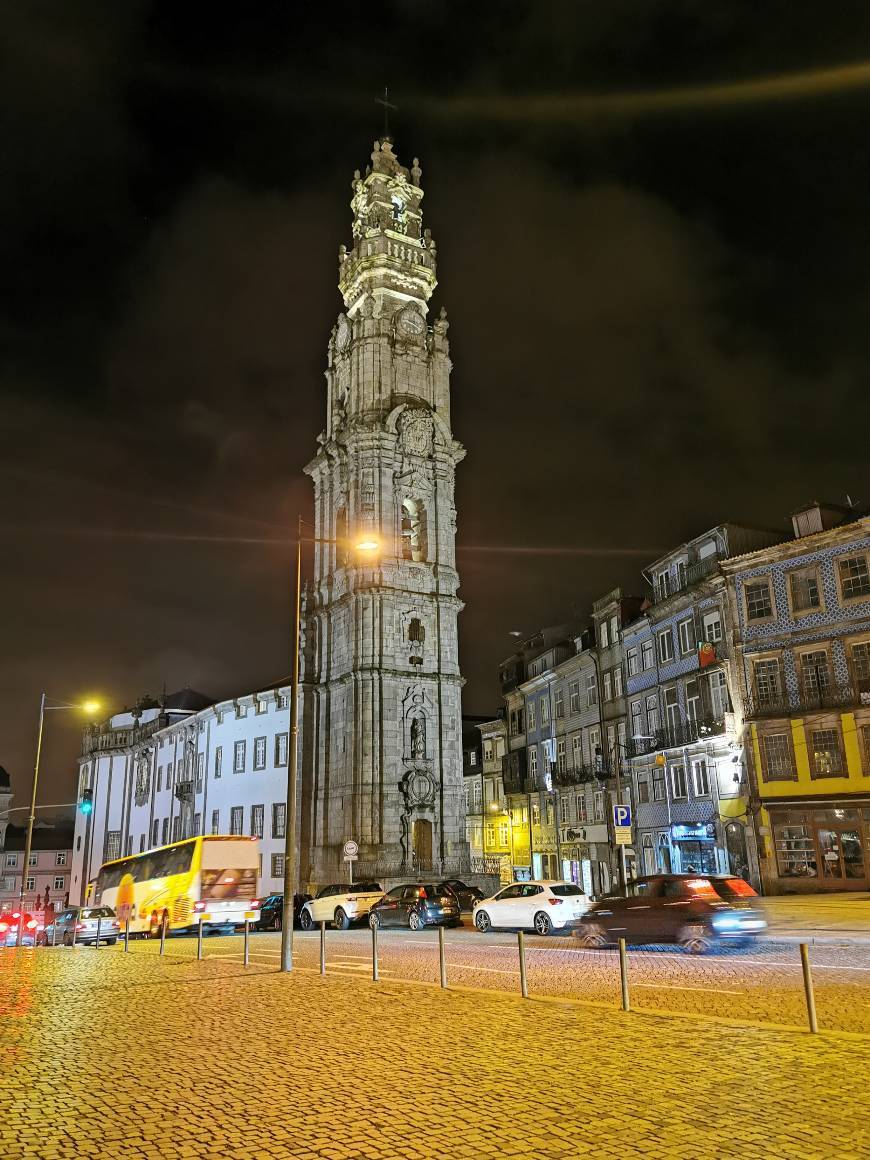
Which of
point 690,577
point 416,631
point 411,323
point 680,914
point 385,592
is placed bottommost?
point 680,914

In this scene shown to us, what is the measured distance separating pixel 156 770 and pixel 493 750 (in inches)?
1183

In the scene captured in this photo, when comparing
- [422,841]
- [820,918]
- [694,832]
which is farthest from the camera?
[422,841]

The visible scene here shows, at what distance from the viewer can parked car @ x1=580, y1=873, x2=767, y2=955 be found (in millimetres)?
18062

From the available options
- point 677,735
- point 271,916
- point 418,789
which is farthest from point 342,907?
point 418,789

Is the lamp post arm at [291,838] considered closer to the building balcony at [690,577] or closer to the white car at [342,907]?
the white car at [342,907]

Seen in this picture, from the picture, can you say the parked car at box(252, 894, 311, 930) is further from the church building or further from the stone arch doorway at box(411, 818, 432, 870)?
the stone arch doorway at box(411, 818, 432, 870)

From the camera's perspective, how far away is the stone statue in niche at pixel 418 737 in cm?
5200

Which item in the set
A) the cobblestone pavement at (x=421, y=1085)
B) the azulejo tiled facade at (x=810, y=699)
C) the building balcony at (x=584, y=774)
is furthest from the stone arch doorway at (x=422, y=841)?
the cobblestone pavement at (x=421, y=1085)

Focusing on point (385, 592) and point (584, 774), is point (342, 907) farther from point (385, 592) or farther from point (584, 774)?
point (385, 592)

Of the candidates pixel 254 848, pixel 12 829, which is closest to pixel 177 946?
pixel 254 848

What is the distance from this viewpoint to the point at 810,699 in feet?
117

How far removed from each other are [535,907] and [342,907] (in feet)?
32.1

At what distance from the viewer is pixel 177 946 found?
85.9ft

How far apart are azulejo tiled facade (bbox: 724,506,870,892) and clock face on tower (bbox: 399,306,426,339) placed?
29711 millimetres
